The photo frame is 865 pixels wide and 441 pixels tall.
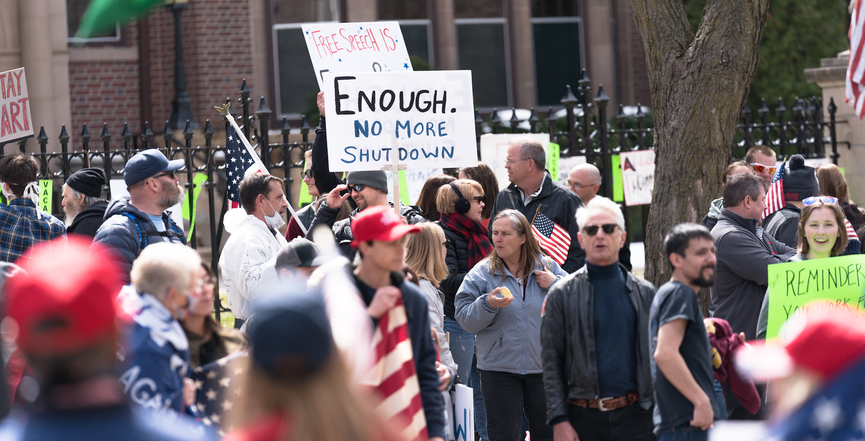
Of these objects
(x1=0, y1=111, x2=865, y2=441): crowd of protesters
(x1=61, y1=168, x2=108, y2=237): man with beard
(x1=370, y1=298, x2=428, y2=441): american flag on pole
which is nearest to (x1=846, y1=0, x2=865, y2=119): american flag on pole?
(x1=0, y1=111, x2=865, y2=441): crowd of protesters

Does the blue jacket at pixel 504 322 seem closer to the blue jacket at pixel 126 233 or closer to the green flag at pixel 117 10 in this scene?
the blue jacket at pixel 126 233

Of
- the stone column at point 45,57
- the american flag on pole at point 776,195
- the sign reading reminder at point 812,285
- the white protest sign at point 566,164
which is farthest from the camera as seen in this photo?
the stone column at point 45,57

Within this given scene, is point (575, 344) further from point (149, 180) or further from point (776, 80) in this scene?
point (776, 80)

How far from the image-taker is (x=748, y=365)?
7.75 ft

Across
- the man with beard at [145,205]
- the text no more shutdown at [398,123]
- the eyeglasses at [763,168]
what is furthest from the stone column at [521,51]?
the man with beard at [145,205]

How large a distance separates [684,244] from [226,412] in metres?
2.06

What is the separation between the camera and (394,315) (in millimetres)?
3523

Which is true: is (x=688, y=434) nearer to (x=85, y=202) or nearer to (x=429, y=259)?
(x=429, y=259)

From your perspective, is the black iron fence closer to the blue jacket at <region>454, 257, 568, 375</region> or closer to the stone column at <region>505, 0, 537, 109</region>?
the stone column at <region>505, 0, 537, 109</region>

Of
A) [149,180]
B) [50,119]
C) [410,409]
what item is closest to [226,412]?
[410,409]

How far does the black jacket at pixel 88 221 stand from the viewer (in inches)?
227

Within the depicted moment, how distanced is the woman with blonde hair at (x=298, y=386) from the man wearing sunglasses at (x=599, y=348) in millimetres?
2429

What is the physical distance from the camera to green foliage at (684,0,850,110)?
17281 millimetres

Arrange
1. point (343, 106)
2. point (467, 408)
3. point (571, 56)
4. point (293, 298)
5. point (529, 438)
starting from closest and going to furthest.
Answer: point (293, 298), point (467, 408), point (529, 438), point (343, 106), point (571, 56)
